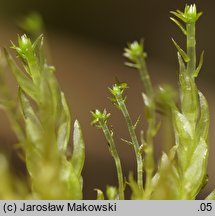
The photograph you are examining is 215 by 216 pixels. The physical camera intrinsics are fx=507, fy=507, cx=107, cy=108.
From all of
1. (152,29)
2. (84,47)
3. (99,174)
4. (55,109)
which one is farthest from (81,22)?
(55,109)

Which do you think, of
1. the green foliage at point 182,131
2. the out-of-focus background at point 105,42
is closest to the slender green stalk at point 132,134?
the green foliage at point 182,131

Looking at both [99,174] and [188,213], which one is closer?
[188,213]

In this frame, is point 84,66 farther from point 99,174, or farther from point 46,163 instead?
point 46,163

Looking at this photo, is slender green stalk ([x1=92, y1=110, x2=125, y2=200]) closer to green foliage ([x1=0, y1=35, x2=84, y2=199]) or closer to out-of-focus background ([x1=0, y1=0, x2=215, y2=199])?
green foliage ([x1=0, y1=35, x2=84, y2=199])

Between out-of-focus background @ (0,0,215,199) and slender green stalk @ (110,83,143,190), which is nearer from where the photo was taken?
slender green stalk @ (110,83,143,190)

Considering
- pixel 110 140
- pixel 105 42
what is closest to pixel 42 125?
pixel 110 140

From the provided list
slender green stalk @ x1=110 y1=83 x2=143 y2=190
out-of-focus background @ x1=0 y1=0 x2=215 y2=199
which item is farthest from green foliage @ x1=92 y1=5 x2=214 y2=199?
out-of-focus background @ x1=0 y1=0 x2=215 y2=199

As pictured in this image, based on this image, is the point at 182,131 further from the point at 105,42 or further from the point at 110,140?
the point at 105,42

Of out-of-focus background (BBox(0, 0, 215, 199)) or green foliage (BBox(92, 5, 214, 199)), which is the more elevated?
out-of-focus background (BBox(0, 0, 215, 199))
